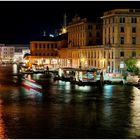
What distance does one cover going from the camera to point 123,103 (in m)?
38.8

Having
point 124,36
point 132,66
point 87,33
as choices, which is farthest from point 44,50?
point 132,66

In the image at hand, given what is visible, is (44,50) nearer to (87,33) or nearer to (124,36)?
(87,33)

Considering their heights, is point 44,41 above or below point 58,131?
above

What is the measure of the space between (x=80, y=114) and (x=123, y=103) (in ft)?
20.7

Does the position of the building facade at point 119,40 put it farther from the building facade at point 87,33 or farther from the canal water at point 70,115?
the canal water at point 70,115

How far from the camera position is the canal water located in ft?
88.5

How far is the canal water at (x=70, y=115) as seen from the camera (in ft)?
88.5

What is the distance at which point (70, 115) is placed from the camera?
108 ft

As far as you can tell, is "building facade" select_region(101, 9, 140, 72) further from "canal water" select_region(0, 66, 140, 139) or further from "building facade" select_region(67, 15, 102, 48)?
"canal water" select_region(0, 66, 140, 139)

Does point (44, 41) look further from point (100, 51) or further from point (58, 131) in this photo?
point (58, 131)

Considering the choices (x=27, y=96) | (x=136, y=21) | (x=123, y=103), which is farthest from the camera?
(x=136, y=21)

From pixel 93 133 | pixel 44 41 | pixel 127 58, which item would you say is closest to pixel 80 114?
pixel 93 133

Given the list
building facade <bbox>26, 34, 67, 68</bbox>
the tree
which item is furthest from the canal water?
building facade <bbox>26, 34, 67, 68</bbox>

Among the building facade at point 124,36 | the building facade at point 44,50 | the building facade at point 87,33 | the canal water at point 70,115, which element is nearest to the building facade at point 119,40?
the building facade at point 124,36
